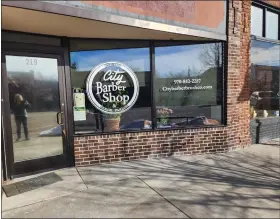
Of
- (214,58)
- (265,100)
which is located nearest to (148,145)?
(214,58)

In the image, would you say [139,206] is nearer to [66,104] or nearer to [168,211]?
[168,211]

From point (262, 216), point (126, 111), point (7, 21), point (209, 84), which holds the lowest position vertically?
point (262, 216)

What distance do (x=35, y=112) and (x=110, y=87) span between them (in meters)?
1.50

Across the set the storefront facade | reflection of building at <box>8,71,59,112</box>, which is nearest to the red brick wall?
the storefront facade

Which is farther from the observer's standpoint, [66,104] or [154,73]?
[154,73]

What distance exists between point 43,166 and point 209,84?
3.85 metres

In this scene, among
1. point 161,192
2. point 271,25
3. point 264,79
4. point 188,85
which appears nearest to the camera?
point 161,192

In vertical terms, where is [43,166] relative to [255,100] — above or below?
below

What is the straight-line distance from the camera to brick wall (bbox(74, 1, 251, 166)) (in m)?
5.13

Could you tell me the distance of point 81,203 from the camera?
137 inches

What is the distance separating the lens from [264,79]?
6.99 metres

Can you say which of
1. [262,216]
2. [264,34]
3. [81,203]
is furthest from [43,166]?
[264,34]

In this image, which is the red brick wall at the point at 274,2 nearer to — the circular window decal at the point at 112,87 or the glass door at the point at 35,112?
the circular window decal at the point at 112,87

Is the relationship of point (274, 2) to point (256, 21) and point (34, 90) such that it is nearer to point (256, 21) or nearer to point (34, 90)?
point (256, 21)
